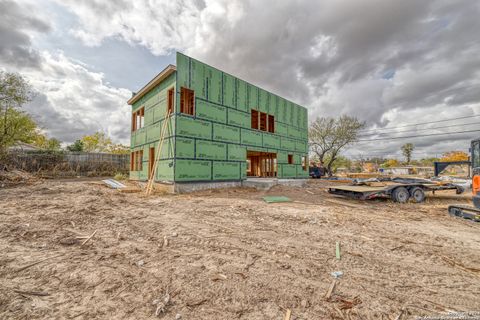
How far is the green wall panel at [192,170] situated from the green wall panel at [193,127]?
5.05ft

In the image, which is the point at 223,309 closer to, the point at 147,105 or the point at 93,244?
the point at 93,244

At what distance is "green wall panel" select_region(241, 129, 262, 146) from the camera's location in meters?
13.6

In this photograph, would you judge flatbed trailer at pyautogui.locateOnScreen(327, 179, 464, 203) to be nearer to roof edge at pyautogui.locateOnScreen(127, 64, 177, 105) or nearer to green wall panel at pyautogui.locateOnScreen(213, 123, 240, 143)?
green wall panel at pyautogui.locateOnScreen(213, 123, 240, 143)

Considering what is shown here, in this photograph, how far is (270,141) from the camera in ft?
51.0

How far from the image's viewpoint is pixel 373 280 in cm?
261

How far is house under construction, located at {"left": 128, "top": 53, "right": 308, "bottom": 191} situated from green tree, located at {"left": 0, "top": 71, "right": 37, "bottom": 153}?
29.3ft

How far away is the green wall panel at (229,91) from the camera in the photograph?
1256 centimetres

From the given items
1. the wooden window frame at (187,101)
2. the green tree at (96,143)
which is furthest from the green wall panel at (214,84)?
the green tree at (96,143)

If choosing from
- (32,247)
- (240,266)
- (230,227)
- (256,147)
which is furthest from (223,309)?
(256,147)

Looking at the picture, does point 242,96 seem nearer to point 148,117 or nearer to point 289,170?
point 148,117

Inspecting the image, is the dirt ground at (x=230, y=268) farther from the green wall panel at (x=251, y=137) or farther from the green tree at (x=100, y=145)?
the green tree at (x=100, y=145)

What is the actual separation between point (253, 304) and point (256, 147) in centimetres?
1264

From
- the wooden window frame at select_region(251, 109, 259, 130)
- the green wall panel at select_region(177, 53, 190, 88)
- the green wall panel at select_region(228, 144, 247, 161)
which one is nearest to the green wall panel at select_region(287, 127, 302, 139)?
the wooden window frame at select_region(251, 109, 259, 130)

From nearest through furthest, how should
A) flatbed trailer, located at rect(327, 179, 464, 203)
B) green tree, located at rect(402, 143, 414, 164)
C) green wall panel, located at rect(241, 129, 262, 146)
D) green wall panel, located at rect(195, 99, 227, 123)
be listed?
flatbed trailer, located at rect(327, 179, 464, 203), green wall panel, located at rect(195, 99, 227, 123), green wall panel, located at rect(241, 129, 262, 146), green tree, located at rect(402, 143, 414, 164)
